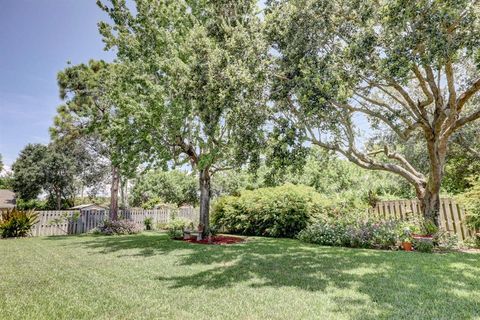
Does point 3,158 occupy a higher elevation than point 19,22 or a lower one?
higher

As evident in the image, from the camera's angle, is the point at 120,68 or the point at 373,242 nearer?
the point at 373,242

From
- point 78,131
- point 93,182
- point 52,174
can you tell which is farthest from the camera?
point 93,182

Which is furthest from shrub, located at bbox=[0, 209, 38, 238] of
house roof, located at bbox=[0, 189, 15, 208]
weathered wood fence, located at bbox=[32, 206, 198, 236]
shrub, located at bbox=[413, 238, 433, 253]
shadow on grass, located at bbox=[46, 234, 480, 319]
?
house roof, located at bbox=[0, 189, 15, 208]

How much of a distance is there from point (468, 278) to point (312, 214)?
767 cm

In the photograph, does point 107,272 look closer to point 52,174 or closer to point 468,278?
point 468,278

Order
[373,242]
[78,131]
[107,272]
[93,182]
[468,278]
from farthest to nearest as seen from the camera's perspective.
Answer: [93,182], [78,131], [373,242], [107,272], [468,278]

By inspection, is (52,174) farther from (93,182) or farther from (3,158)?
(3,158)

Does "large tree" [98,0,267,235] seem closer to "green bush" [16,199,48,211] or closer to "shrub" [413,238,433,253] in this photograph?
"shrub" [413,238,433,253]

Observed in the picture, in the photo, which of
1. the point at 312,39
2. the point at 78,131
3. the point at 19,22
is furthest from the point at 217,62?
the point at 78,131

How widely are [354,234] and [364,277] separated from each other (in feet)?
14.3

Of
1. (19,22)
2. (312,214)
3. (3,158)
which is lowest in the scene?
(312,214)

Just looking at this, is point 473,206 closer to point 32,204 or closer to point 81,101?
point 81,101

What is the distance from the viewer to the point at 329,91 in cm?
750

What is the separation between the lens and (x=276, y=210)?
43.0 feet
